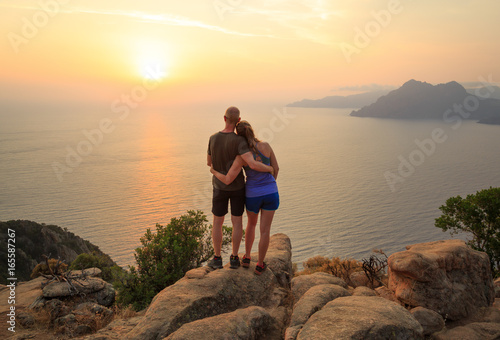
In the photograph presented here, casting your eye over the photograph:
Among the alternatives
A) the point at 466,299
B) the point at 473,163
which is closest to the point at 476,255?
the point at 466,299

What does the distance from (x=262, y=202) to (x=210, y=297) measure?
2599mm

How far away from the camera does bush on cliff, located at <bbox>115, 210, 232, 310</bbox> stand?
38.8 ft

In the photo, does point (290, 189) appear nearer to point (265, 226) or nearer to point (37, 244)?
point (37, 244)

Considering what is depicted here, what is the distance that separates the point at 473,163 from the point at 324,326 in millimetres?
161515

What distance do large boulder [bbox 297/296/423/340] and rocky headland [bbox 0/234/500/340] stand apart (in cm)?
2

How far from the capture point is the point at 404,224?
79.4 metres

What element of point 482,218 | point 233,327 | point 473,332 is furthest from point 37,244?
point 482,218

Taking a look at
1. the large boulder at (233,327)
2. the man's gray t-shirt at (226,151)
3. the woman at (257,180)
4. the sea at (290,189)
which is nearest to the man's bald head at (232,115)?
the woman at (257,180)

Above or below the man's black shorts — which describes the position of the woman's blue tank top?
above

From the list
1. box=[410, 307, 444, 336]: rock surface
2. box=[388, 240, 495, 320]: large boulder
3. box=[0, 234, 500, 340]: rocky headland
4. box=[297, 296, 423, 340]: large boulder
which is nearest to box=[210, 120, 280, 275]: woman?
box=[0, 234, 500, 340]: rocky headland

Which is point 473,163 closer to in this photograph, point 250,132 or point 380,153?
point 380,153

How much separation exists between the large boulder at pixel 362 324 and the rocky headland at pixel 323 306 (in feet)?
0.05

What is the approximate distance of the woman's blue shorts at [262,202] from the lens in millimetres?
7473

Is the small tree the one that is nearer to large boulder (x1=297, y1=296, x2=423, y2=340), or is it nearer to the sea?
large boulder (x1=297, y1=296, x2=423, y2=340)
